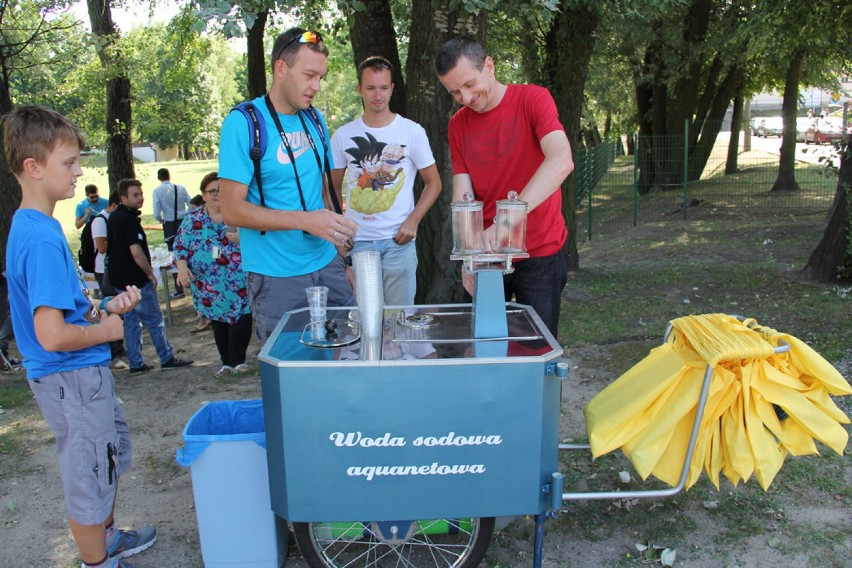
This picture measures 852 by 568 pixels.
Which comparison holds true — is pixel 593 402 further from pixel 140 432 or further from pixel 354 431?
pixel 140 432

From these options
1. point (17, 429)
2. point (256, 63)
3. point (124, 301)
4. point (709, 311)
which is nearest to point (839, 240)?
point (709, 311)

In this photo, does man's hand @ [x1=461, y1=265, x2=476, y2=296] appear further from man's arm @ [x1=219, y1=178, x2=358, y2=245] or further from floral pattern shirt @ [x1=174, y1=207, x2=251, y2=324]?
floral pattern shirt @ [x1=174, y1=207, x2=251, y2=324]

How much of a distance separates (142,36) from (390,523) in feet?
33.4

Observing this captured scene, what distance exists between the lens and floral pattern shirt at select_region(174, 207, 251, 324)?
5719 mm

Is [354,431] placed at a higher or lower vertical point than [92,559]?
higher

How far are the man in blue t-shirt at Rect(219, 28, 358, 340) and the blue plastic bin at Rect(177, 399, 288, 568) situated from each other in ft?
2.08

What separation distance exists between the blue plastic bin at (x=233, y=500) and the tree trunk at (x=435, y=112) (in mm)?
3295

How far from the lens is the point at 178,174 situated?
126 feet

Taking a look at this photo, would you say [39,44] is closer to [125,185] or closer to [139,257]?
[125,185]

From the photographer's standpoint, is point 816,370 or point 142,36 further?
point 142,36

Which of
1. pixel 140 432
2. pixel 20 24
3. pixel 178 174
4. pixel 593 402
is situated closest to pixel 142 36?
pixel 20 24

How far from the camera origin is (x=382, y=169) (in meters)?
4.32

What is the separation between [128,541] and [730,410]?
265cm

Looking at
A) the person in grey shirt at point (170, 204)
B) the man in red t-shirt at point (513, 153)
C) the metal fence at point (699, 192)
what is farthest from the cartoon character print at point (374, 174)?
the metal fence at point (699, 192)
